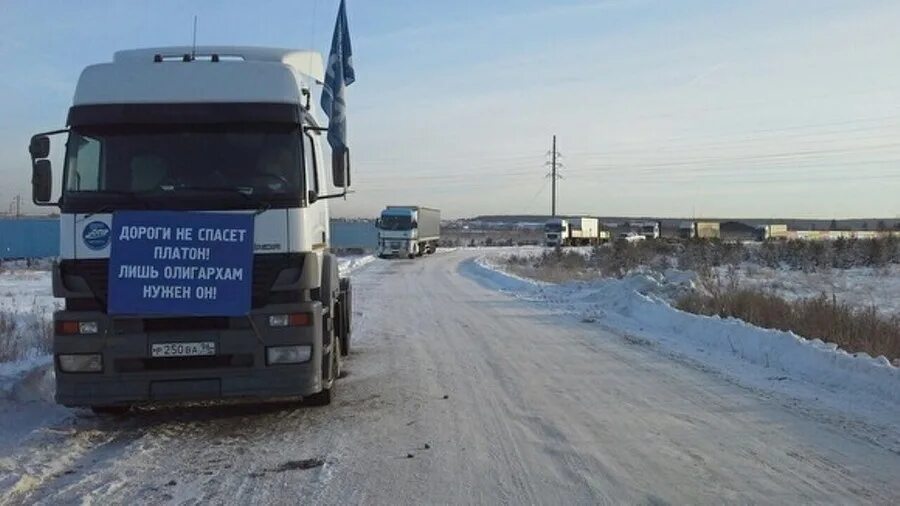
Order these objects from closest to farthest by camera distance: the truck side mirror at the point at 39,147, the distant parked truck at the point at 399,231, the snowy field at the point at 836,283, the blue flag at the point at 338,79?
the truck side mirror at the point at 39,147, the blue flag at the point at 338,79, the snowy field at the point at 836,283, the distant parked truck at the point at 399,231

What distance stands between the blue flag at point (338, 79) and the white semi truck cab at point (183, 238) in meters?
1.51

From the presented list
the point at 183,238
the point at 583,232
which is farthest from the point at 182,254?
the point at 583,232

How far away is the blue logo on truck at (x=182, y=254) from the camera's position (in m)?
7.25

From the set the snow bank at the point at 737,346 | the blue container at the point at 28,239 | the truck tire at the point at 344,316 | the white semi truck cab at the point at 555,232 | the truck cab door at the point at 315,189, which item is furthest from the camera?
the white semi truck cab at the point at 555,232

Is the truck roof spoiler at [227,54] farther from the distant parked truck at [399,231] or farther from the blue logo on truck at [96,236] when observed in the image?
the distant parked truck at [399,231]

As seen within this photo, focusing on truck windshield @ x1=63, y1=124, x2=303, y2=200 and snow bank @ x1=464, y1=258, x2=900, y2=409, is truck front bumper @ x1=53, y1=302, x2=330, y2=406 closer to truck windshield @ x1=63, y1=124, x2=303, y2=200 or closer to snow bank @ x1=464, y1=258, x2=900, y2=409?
truck windshield @ x1=63, y1=124, x2=303, y2=200

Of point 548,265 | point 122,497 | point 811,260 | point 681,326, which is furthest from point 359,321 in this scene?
point 811,260

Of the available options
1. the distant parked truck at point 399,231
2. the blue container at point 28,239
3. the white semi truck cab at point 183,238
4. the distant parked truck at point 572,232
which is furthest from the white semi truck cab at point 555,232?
the white semi truck cab at point 183,238

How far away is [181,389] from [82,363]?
3.02 ft

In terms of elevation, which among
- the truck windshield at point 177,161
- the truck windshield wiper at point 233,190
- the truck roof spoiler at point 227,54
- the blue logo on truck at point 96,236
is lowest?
the blue logo on truck at point 96,236

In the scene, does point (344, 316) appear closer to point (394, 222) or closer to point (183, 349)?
point (183, 349)

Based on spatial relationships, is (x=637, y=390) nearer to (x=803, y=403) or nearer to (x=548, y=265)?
(x=803, y=403)

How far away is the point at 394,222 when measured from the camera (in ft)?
178

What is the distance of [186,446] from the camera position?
7.05 metres
